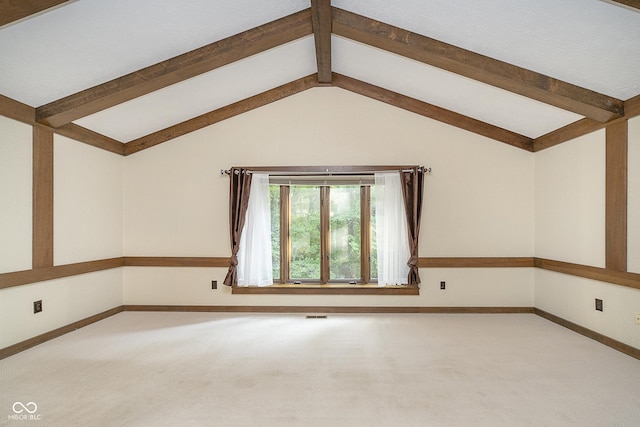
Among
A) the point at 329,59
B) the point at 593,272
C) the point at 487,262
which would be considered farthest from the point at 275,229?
the point at 593,272

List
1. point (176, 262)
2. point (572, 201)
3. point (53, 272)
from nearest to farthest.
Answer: point (53, 272) → point (572, 201) → point (176, 262)

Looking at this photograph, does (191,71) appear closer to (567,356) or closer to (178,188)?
(178,188)

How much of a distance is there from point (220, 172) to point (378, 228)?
2.36 metres

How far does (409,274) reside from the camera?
4.70m

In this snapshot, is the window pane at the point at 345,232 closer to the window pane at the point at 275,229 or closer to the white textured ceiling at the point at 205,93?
the window pane at the point at 275,229

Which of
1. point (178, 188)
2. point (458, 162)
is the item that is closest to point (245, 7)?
point (178, 188)

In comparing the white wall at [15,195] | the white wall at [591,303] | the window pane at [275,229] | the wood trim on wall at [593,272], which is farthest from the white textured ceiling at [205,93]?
the white wall at [591,303]

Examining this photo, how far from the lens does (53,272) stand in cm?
374

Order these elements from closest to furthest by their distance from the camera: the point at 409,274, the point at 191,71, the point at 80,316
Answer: the point at 191,71, the point at 80,316, the point at 409,274

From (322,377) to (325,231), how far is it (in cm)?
244

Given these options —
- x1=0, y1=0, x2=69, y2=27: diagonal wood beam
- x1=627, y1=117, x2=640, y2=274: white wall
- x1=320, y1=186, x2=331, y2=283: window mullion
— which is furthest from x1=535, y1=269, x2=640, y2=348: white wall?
x1=0, y1=0, x2=69, y2=27: diagonal wood beam

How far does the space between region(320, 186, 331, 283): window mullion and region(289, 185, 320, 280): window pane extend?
0.06m

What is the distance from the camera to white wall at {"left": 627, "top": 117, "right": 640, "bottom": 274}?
3.20 meters

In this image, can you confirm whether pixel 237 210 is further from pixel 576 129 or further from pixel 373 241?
pixel 576 129
